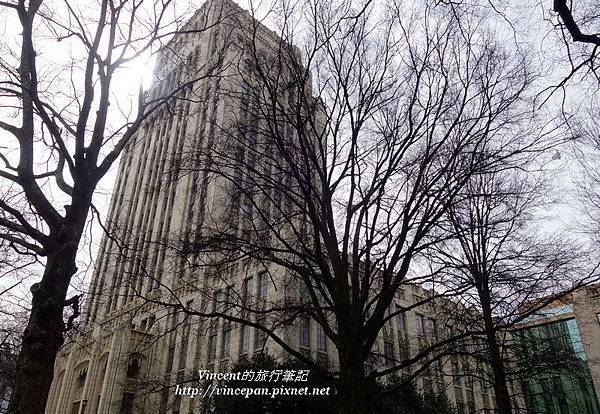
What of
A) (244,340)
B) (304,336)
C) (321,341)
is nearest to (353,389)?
(304,336)

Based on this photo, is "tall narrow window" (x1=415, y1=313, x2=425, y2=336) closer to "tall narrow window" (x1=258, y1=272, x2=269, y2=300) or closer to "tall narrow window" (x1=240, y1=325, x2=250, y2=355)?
"tall narrow window" (x1=258, y1=272, x2=269, y2=300)

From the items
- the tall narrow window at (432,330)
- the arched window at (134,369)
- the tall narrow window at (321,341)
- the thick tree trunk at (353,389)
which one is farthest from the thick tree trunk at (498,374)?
the arched window at (134,369)

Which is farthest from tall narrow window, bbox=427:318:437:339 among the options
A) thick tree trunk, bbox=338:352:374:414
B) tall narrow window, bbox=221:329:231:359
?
tall narrow window, bbox=221:329:231:359

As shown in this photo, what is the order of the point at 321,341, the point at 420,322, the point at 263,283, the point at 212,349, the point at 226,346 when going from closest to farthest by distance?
the point at 263,283
the point at 321,341
the point at 226,346
the point at 212,349
the point at 420,322

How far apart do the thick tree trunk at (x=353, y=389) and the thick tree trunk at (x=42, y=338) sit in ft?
13.2

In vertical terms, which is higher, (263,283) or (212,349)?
(263,283)

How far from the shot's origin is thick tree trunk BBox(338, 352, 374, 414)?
602 cm

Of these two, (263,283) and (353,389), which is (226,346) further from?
(353,389)

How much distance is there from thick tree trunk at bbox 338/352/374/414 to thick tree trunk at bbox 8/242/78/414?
404cm

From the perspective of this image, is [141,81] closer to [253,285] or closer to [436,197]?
[436,197]

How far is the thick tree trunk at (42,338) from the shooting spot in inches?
173

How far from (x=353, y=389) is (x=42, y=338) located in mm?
4289

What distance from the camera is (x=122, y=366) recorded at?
28188 mm

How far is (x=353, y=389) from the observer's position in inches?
242
